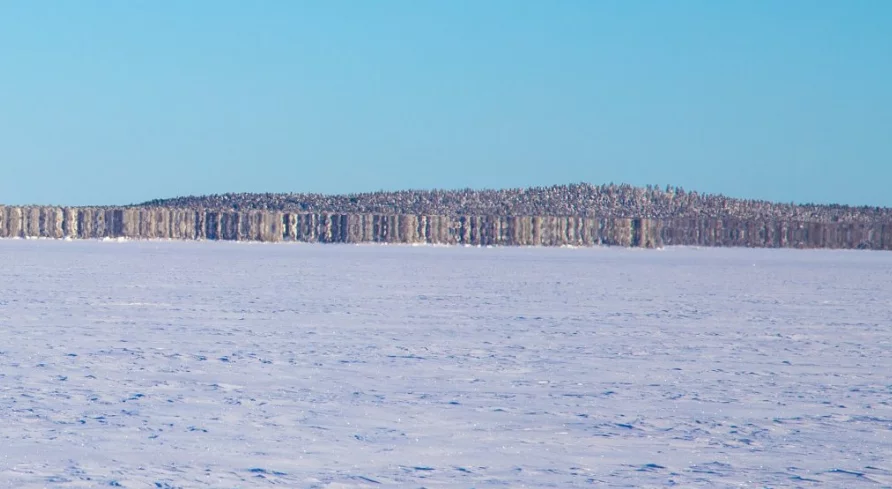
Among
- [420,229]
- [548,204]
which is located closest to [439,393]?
[420,229]

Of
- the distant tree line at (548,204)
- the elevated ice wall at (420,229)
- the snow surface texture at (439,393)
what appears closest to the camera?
the snow surface texture at (439,393)

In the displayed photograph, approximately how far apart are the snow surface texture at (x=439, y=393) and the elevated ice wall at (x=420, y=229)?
49.6m

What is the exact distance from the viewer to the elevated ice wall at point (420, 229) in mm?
66250

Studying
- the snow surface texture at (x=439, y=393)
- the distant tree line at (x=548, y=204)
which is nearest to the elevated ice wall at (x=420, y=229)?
the distant tree line at (x=548, y=204)

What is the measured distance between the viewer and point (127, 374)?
8648mm

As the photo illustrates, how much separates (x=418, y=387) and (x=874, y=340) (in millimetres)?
5374

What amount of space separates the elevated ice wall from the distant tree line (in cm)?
1438

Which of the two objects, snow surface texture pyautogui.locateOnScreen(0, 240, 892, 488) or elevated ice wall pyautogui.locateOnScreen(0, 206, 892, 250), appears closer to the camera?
snow surface texture pyautogui.locateOnScreen(0, 240, 892, 488)

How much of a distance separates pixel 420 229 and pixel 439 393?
196 feet

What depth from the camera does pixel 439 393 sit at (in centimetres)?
800

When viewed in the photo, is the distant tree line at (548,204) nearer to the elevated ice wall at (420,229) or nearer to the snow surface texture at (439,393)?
the elevated ice wall at (420,229)

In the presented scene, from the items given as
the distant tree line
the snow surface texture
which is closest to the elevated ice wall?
the distant tree line

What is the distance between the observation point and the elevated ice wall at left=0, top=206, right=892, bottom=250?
66250mm

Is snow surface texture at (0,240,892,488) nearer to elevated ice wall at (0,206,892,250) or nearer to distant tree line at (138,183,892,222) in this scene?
elevated ice wall at (0,206,892,250)
